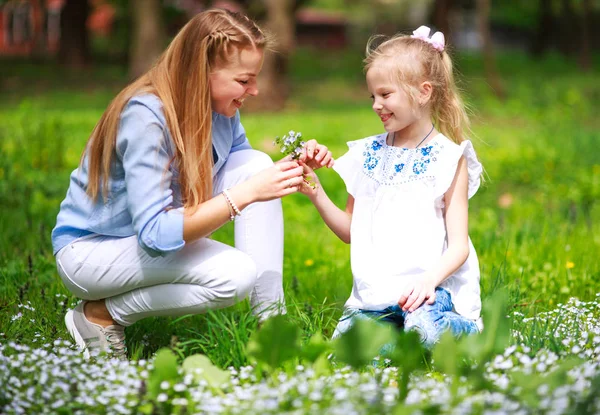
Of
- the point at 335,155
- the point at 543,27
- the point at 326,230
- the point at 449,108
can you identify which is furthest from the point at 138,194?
the point at 543,27

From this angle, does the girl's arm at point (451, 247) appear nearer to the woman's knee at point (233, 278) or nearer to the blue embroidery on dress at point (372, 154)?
the blue embroidery on dress at point (372, 154)

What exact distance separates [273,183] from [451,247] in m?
0.68

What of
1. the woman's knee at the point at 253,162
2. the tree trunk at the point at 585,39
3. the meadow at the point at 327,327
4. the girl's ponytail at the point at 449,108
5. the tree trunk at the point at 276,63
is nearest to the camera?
the meadow at the point at 327,327

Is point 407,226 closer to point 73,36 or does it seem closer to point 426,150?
point 426,150

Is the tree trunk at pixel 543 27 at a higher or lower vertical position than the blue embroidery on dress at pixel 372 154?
higher

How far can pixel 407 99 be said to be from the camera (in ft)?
8.81

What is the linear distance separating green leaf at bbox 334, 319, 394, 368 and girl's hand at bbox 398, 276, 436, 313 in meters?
0.68

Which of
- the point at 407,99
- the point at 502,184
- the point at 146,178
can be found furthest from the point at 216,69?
the point at 502,184

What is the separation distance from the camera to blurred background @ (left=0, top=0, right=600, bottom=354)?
3.24 metres

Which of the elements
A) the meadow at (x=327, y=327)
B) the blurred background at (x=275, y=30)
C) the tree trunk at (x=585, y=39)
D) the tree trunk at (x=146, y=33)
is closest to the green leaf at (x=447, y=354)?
the meadow at (x=327, y=327)

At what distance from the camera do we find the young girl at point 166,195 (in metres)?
2.44

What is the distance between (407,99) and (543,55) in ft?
72.1

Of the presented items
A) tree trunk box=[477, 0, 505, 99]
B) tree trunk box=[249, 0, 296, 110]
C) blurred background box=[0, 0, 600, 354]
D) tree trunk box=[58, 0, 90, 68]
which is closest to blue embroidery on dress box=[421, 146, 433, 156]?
blurred background box=[0, 0, 600, 354]

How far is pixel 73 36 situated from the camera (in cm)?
1912
